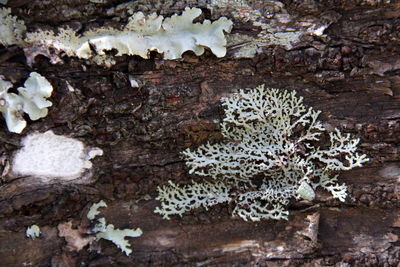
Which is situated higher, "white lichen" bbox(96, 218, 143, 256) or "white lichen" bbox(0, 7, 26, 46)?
"white lichen" bbox(0, 7, 26, 46)

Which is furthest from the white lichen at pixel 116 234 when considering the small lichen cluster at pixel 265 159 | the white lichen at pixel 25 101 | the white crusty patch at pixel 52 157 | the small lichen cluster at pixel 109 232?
the white lichen at pixel 25 101

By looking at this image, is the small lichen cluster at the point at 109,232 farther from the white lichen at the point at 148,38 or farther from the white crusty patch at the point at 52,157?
the white lichen at the point at 148,38

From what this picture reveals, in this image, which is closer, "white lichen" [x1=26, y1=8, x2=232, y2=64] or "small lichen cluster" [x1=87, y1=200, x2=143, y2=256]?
"white lichen" [x1=26, y1=8, x2=232, y2=64]

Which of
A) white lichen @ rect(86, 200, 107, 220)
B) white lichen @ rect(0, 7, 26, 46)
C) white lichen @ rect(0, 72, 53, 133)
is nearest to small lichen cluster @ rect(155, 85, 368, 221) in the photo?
white lichen @ rect(86, 200, 107, 220)

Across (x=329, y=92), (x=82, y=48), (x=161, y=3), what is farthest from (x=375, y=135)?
(x=82, y=48)

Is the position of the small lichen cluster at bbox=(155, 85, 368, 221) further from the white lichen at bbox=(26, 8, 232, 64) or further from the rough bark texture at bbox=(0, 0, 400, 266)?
the white lichen at bbox=(26, 8, 232, 64)

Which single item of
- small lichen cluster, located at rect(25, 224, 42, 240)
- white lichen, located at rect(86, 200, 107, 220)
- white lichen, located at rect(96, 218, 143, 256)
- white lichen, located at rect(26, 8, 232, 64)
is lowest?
white lichen, located at rect(96, 218, 143, 256)

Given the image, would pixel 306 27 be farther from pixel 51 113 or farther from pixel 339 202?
pixel 51 113

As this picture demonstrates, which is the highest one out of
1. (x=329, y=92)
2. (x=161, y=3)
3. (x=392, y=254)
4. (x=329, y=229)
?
(x=161, y=3)
